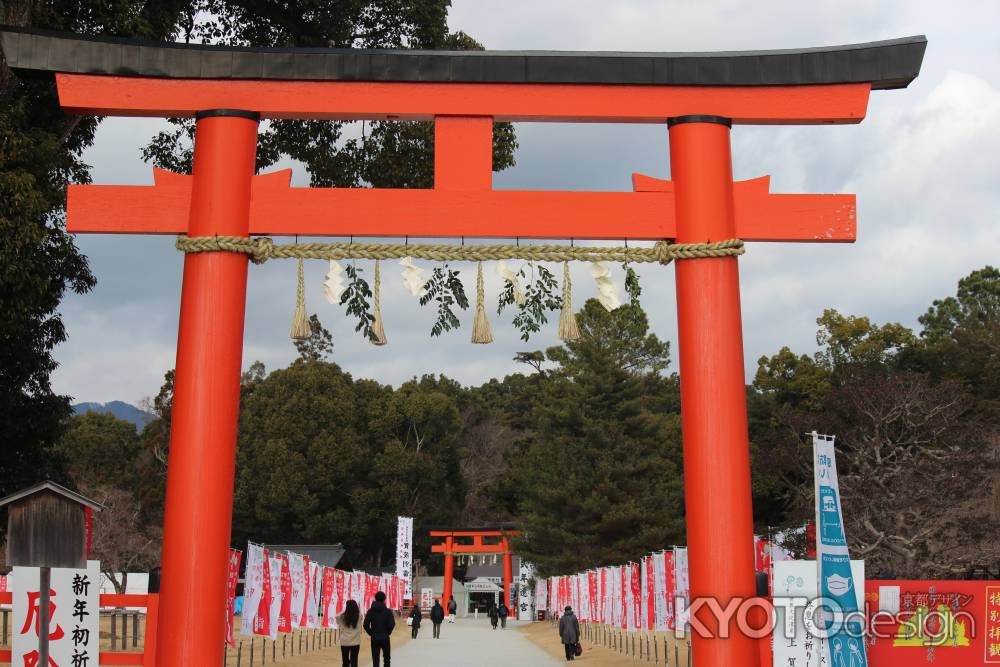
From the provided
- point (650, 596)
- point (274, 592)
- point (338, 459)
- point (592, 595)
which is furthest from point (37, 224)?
point (338, 459)

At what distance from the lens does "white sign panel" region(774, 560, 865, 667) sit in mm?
10344

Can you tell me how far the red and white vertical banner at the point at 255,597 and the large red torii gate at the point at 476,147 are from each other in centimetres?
806

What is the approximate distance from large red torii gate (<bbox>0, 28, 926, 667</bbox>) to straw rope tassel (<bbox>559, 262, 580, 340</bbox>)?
1.20 ft

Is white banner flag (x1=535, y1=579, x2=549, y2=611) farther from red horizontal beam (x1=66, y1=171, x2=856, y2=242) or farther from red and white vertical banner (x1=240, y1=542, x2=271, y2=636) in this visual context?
red horizontal beam (x1=66, y1=171, x2=856, y2=242)

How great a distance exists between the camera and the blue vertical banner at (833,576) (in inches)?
389

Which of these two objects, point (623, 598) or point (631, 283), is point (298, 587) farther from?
point (631, 283)

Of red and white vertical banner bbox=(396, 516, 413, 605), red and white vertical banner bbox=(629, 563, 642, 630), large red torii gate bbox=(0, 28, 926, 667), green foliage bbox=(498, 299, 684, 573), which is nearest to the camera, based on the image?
large red torii gate bbox=(0, 28, 926, 667)

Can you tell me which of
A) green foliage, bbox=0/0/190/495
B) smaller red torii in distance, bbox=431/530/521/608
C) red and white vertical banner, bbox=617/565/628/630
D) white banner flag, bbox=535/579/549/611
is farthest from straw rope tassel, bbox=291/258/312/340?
smaller red torii in distance, bbox=431/530/521/608

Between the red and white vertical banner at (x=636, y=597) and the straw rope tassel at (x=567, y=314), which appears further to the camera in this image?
the red and white vertical banner at (x=636, y=597)

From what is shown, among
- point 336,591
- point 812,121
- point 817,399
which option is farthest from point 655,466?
point 812,121

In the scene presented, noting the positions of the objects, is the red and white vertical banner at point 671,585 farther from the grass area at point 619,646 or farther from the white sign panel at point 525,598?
the white sign panel at point 525,598

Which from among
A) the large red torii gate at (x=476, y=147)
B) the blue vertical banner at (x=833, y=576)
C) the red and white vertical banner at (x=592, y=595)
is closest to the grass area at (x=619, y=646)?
the red and white vertical banner at (x=592, y=595)

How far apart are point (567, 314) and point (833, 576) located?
449 centimetres

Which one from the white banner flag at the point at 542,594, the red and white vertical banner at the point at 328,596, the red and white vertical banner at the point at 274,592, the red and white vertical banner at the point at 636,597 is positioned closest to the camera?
the red and white vertical banner at the point at 274,592
